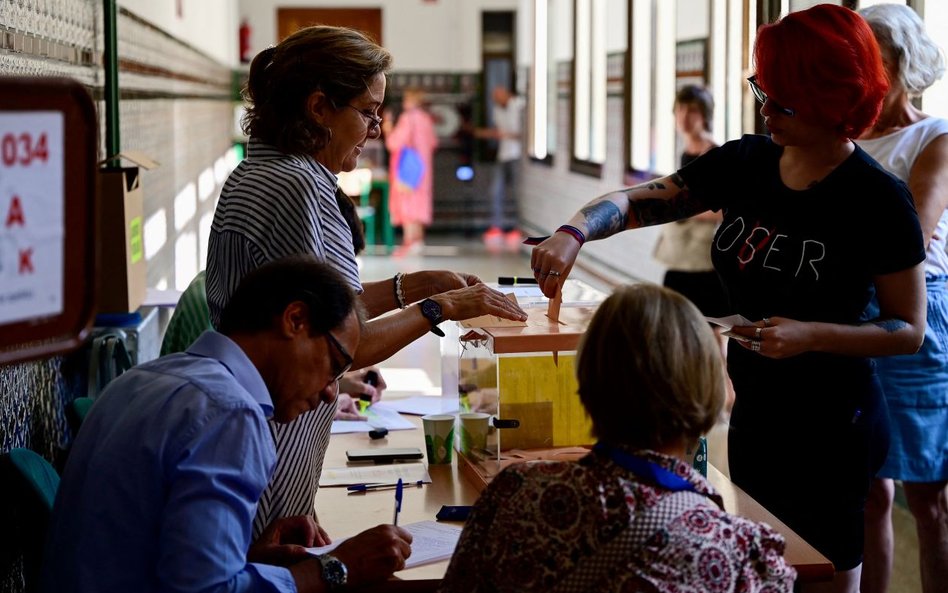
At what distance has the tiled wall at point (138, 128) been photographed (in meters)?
3.06

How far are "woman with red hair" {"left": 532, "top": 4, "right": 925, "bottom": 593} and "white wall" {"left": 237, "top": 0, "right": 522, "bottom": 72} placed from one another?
1293cm

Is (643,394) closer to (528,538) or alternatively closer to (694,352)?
(694,352)

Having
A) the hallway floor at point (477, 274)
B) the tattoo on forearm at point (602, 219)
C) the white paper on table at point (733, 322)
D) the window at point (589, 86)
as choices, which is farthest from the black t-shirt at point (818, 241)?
the window at point (589, 86)

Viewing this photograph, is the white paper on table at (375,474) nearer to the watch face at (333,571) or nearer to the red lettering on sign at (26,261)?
the watch face at (333,571)

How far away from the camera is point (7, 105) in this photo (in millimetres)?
994

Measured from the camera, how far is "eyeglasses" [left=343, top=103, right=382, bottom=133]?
2.67 meters

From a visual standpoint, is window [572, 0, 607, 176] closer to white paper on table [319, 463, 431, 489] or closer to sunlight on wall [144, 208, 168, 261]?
sunlight on wall [144, 208, 168, 261]

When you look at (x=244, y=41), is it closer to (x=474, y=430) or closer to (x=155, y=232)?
(x=155, y=232)

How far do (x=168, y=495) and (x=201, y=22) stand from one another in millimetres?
8815

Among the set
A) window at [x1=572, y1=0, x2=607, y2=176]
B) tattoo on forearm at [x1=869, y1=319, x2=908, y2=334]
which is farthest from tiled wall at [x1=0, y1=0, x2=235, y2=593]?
window at [x1=572, y1=0, x2=607, y2=176]

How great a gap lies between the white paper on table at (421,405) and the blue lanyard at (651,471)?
1.70 metres

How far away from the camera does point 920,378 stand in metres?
3.29

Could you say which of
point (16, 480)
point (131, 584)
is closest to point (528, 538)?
point (131, 584)

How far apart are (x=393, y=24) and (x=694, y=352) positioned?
14.0 m
